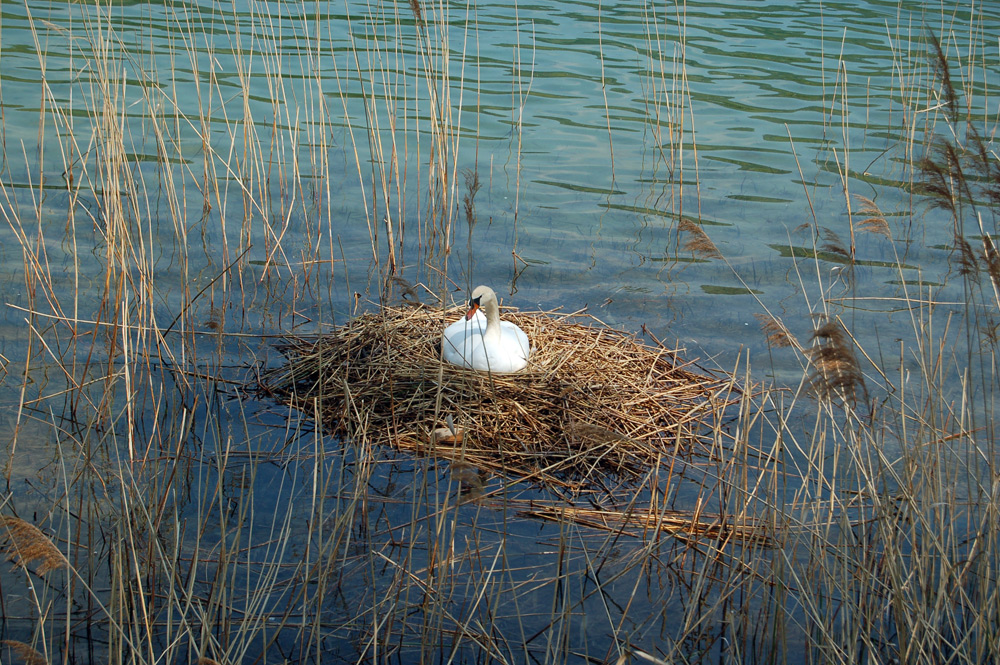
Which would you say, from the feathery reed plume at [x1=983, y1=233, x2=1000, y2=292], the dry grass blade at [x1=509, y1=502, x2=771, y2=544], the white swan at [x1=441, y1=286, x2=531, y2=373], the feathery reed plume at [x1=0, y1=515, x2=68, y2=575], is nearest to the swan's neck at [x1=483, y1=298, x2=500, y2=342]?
the white swan at [x1=441, y1=286, x2=531, y2=373]

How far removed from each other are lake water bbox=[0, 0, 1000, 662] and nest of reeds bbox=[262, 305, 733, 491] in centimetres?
29

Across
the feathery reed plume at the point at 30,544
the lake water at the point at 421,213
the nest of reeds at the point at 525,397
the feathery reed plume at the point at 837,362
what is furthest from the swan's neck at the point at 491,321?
the feathery reed plume at the point at 30,544

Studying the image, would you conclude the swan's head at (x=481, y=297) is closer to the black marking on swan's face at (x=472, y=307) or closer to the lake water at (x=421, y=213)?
the black marking on swan's face at (x=472, y=307)

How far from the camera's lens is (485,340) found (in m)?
4.80

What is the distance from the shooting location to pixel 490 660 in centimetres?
305

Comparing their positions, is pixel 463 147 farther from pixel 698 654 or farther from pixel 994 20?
pixel 994 20

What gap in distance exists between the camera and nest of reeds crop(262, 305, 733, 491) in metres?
4.24

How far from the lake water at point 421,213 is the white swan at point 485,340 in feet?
1.93

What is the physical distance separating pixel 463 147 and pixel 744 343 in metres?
3.99

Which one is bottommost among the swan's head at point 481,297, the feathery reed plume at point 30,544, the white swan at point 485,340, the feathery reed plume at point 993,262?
the feathery reed plume at point 30,544

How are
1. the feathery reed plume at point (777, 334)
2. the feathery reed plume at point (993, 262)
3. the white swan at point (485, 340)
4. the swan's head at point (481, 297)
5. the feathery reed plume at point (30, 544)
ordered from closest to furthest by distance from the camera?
the feathery reed plume at point (30, 544), the feathery reed plume at point (993, 262), the feathery reed plume at point (777, 334), the white swan at point (485, 340), the swan's head at point (481, 297)

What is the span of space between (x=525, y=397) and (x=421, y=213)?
3188 mm

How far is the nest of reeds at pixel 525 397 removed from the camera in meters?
4.24

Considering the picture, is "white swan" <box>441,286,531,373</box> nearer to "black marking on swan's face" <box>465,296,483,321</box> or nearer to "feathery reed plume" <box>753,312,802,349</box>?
"black marking on swan's face" <box>465,296,483,321</box>
